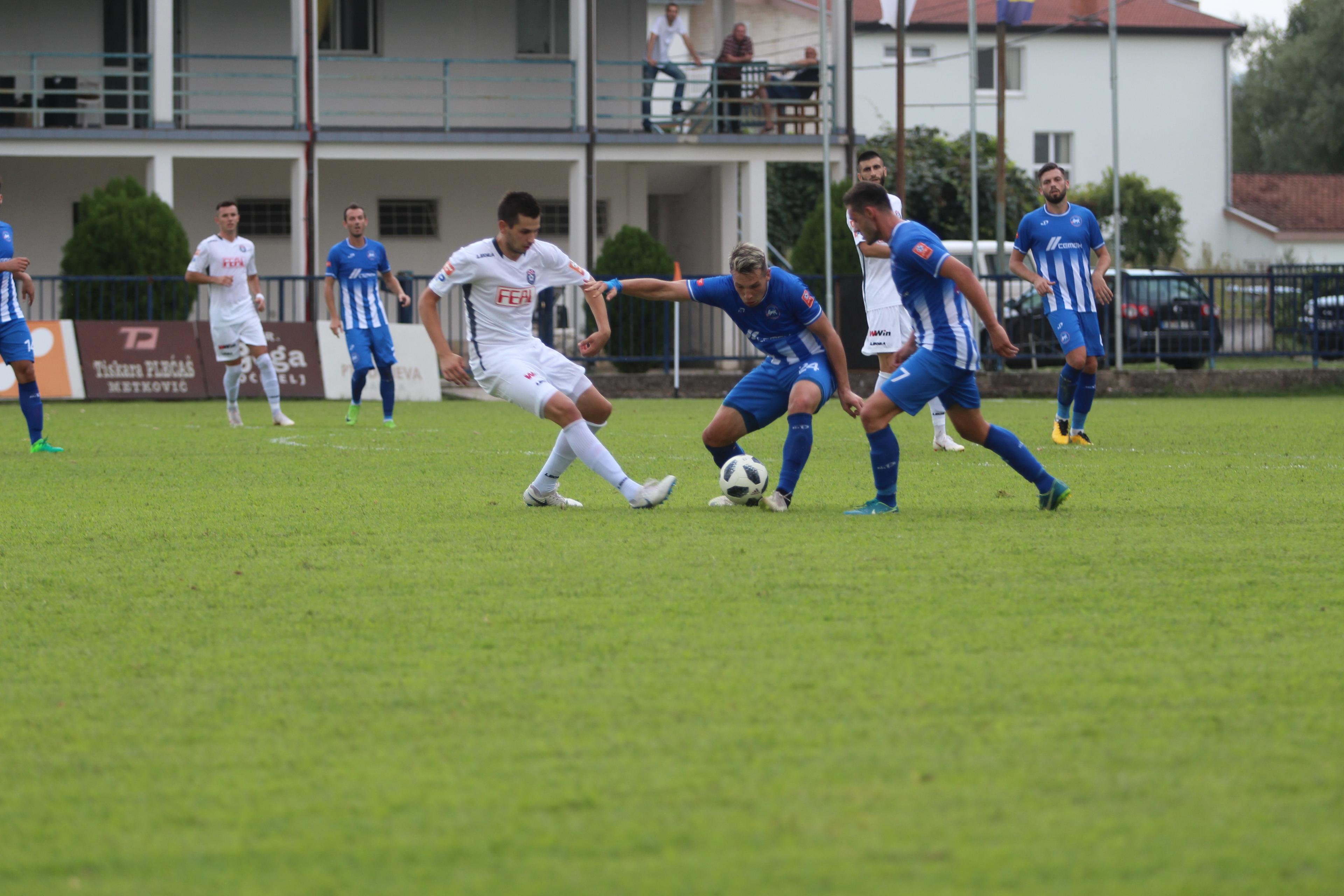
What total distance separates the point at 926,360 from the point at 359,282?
9.49 m

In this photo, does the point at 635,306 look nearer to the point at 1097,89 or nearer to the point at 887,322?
the point at 887,322

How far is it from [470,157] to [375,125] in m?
2.93

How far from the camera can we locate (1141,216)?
47969 mm

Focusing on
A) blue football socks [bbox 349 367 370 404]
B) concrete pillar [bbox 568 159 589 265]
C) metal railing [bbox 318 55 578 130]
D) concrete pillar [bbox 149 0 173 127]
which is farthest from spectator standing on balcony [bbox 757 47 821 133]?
blue football socks [bbox 349 367 370 404]

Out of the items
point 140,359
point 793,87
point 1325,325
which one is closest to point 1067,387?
point 1325,325

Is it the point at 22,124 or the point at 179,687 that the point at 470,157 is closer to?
the point at 22,124

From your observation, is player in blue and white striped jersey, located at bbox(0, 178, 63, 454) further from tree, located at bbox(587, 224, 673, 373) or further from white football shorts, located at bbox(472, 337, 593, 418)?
tree, located at bbox(587, 224, 673, 373)

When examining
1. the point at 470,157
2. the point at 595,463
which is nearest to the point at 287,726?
the point at 595,463

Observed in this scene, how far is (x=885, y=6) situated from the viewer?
2712 centimetres

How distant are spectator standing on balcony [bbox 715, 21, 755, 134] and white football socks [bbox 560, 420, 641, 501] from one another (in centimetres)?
2082

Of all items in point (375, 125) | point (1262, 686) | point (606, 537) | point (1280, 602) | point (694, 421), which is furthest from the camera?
point (375, 125)

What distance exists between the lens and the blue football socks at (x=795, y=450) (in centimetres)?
807

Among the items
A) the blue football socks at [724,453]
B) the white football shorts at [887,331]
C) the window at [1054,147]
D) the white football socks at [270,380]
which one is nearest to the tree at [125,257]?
the white football socks at [270,380]

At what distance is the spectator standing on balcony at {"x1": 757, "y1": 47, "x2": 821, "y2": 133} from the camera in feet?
93.0
